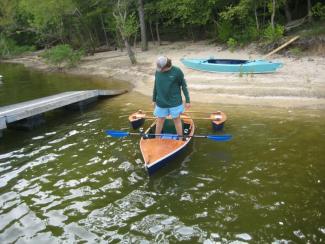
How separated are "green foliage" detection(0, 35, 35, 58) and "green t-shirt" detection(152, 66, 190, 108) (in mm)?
34096

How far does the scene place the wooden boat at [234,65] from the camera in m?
16.5

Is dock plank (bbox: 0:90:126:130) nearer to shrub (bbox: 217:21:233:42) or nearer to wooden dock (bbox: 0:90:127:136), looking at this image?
wooden dock (bbox: 0:90:127:136)

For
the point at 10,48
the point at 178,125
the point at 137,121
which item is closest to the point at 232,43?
the point at 137,121

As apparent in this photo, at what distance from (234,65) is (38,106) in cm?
853

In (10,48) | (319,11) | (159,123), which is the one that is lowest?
(159,123)

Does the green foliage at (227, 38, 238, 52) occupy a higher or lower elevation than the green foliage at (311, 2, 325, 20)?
lower

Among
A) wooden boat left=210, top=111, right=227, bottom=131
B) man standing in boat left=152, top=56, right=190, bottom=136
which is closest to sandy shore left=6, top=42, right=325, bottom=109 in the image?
wooden boat left=210, top=111, right=227, bottom=131

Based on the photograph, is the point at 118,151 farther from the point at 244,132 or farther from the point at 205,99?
the point at 205,99

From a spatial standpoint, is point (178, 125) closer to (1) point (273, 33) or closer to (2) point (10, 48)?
(1) point (273, 33)

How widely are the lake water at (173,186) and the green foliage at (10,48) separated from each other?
29.2 metres

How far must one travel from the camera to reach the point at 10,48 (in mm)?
40562

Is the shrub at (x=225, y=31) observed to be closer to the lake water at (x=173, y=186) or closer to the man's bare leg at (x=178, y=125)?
the lake water at (x=173, y=186)

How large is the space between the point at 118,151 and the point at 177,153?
76.1 inches

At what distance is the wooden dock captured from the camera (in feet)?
40.3
